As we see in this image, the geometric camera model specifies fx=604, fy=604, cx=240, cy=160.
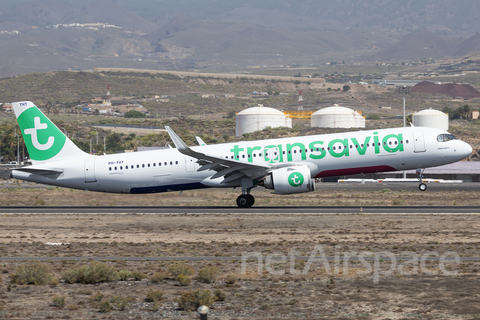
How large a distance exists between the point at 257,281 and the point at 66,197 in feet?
106

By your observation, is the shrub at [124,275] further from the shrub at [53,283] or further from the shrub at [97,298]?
the shrub at [97,298]

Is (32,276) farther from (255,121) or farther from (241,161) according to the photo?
(255,121)

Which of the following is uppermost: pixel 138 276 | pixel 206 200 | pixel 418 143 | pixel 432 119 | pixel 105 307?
pixel 432 119

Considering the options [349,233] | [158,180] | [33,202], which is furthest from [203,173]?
[33,202]

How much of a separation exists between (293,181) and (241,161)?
4.13 metres

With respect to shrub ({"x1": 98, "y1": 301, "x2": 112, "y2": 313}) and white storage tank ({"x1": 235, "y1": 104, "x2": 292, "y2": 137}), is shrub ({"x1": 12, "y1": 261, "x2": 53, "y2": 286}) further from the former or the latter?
white storage tank ({"x1": 235, "y1": 104, "x2": 292, "y2": 137})

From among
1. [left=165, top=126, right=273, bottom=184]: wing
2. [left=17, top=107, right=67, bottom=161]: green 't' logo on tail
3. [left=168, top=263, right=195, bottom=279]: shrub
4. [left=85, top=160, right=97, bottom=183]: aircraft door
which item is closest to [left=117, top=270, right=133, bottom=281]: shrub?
[left=168, top=263, right=195, bottom=279]: shrub

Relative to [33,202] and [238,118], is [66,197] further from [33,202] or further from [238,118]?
[238,118]

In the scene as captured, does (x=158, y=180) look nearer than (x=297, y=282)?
No

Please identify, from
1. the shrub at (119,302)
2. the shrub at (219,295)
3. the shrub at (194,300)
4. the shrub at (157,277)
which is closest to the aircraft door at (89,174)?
the shrub at (157,277)

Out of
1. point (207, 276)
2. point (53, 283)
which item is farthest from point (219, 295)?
point (53, 283)

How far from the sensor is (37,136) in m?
40.3

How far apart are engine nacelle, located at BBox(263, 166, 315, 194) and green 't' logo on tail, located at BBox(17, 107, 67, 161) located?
15.1m

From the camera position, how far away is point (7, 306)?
1638 centimetres
